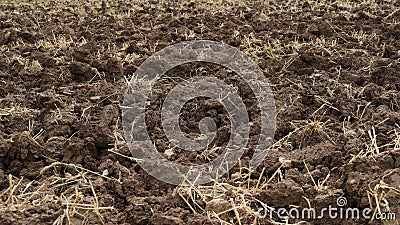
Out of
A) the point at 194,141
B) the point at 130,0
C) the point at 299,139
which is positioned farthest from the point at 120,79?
the point at 130,0

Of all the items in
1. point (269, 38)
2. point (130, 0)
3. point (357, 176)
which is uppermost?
point (357, 176)

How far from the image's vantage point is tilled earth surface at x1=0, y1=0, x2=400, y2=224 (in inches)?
89.4

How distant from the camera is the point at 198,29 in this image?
5.55m

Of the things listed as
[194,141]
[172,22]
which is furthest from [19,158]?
[172,22]

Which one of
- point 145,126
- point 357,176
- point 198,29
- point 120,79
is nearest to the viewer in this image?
point 357,176

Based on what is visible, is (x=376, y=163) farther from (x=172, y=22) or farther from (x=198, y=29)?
(x=172, y=22)

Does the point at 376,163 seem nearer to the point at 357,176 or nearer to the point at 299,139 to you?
the point at 357,176

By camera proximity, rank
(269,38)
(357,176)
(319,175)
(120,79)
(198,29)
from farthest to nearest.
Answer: (198,29) → (269,38) → (120,79) → (319,175) → (357,176)

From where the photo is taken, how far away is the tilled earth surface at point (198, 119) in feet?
7.45

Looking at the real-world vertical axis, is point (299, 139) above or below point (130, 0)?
above

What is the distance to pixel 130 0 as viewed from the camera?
8.88 metres

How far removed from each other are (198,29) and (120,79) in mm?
1827

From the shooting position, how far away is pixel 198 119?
10.8ft

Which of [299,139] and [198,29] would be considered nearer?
[299,139]
